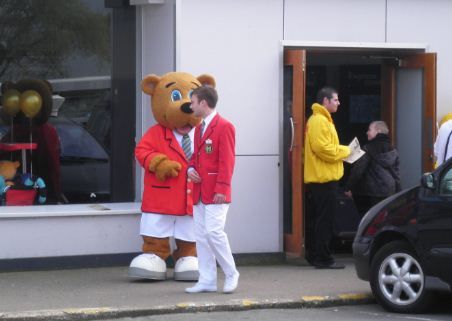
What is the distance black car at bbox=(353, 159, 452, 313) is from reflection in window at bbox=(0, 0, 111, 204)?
150 inches

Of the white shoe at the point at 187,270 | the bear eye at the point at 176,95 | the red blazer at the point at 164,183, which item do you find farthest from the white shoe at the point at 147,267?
the bear eye at the point at 176,95

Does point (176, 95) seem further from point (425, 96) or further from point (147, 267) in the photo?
point (425, 96)

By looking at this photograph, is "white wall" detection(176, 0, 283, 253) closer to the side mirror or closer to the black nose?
the black nose

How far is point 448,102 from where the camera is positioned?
1328cm

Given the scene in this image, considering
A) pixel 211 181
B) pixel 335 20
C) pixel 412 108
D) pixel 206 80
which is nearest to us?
pixel 211 181

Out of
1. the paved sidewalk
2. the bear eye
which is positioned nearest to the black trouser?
the paved sidewalk

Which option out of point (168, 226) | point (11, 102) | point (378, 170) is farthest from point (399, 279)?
point (11, 102)

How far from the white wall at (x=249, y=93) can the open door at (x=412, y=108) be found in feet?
6.12

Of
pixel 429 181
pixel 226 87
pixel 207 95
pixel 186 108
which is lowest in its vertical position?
pixel 429 181

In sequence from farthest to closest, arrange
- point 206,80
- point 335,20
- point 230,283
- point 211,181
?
point 335,20, point 206,80, point 230,283, point 211,181

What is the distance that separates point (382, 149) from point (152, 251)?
316 cm

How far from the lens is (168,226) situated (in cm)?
1099

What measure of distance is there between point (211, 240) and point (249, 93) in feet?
9.04

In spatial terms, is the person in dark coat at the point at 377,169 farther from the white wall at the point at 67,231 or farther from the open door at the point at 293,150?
the white wall at the point at 67,231
